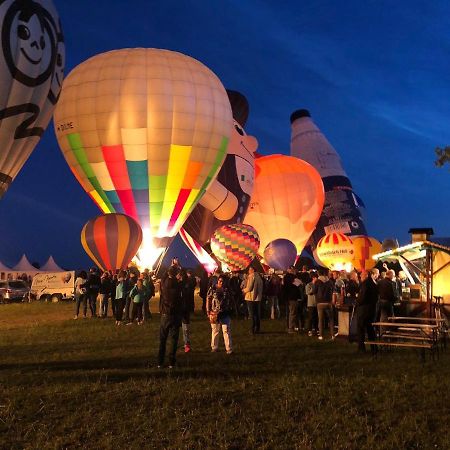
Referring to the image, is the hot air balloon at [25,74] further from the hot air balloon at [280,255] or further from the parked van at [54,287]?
the hot air balloon at [280,255]

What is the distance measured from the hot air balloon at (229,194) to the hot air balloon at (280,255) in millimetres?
2842

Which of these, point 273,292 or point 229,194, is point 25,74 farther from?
point 229,194

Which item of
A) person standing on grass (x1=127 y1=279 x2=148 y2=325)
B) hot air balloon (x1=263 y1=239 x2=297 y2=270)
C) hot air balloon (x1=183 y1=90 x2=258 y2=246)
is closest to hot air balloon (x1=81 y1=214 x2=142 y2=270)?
person standing on grass (x1=127 y1=279 x2=148 y2=325)

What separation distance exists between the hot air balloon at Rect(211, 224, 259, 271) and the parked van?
8366mm

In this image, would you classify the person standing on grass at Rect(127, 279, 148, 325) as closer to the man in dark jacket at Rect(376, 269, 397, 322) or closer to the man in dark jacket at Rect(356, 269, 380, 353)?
the man in dark jacket at Rect(376, 269, 397, 322)

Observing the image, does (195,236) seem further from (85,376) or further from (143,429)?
(143,429)

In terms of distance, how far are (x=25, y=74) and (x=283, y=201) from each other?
27.6 meters

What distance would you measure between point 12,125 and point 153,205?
555 inches

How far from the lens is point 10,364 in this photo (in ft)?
28.0

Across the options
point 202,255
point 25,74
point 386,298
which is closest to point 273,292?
point 386,298

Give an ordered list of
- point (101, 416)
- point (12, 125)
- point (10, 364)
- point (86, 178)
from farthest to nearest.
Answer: point (86, 178) < point (12, 125) < point (10, 364) < point (101, 416)

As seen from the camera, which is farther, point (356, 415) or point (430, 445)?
point (356, 415)

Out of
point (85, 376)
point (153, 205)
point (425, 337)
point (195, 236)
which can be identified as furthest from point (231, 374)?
point (195, 236)

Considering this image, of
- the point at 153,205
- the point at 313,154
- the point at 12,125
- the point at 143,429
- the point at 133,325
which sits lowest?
the point at 143,429
